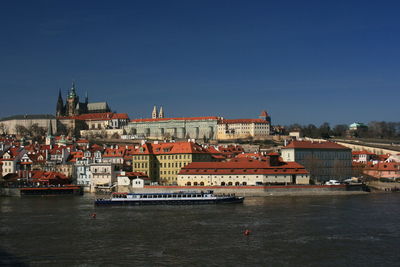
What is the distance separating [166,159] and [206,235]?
4130cm

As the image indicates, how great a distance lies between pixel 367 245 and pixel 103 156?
58325mm

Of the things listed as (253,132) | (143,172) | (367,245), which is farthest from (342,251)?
(253,132)

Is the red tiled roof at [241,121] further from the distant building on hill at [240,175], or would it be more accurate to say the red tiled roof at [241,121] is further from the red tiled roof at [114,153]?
the distant building on hill at [240,175]

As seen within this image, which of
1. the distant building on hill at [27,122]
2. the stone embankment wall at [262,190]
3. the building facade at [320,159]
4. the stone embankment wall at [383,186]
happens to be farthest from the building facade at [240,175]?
the distant building on hill at [27,122]

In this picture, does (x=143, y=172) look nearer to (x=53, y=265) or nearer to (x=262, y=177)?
(x=262, y=177)

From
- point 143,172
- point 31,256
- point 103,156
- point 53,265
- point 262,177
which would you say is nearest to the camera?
point 53,265

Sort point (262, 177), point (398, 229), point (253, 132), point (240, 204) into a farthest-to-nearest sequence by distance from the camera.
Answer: point (253, 132) < point (262, 177) < point (240, 204) < point (398, 229)

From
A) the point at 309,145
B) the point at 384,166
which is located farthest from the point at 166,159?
the point at 384,166

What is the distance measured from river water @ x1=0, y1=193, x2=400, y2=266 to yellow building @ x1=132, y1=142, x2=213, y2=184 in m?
22.2

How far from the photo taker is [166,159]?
3073 inches

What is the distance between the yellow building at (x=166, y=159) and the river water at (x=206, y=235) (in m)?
22.2

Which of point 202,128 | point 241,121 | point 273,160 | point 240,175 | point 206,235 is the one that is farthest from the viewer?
point 202,128

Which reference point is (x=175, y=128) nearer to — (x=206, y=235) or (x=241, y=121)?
(x=241, y=121)

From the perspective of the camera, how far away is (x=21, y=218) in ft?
152
